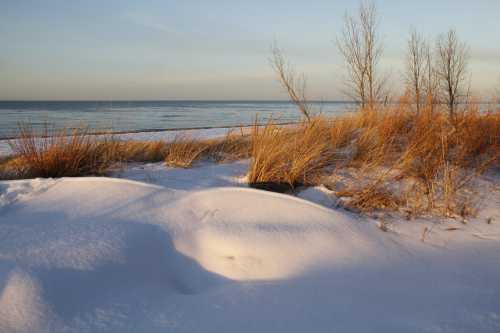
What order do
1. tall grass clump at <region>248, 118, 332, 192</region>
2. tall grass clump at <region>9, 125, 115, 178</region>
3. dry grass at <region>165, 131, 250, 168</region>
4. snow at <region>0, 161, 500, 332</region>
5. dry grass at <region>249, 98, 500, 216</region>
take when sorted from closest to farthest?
snow at <region>0, 161, 500, 332</region>
dry grass at <region>249, 98, 500, 216</region>
tall grass clump at <region>248, 118, 332, 192</region>
tall grass clump at <region>9, 125, 115, 178</region>
dry grass at <region>165, 131, 250, 168</region>

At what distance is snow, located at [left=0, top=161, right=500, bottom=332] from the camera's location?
995mm

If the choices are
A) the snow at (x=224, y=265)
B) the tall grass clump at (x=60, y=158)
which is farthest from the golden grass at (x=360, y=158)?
the snow at (x=224, y=265)

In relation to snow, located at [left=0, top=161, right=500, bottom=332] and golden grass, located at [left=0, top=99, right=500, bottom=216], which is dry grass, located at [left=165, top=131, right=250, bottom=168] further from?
snow, located at [left=0, top=161, right=500, bottom=332]

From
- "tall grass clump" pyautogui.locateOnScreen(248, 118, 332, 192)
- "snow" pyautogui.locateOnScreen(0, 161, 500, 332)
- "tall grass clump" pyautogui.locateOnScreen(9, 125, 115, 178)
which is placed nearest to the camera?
"snow" pyautogui.locateOnScreen(0, 161, 500, 332)

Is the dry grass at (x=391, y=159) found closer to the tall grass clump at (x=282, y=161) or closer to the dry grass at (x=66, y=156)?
the tall grass clump at (x=282, y=161)

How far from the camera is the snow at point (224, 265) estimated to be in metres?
1.00

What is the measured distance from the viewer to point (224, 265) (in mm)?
1366

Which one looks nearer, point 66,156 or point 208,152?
point 66,156

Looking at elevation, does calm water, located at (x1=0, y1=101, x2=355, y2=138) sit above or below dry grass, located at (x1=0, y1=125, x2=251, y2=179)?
above

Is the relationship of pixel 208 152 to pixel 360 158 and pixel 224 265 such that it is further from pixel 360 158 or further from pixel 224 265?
pixel 224 265

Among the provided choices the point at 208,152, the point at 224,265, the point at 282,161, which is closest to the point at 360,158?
the point at 282,161

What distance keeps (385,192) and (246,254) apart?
4.23 ft

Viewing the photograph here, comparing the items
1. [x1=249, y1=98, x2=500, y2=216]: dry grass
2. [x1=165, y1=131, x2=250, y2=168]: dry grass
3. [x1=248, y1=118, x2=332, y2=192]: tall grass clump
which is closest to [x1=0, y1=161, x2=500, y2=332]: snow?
[x1=249, y1=98, x2=500, y2=216]: dry grass

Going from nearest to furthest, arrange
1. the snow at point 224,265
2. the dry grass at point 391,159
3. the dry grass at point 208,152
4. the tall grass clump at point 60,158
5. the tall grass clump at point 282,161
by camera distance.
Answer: the snow at point 224,265, the dry grass at point 391,159, the tall grass clump at point 282,161, the tall grass clump at point 60,158, the dry grass at point 208,152
